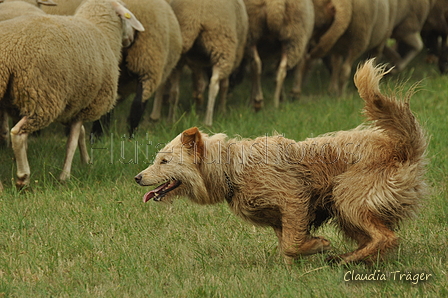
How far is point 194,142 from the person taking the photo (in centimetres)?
416

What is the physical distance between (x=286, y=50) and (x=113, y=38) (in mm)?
3405

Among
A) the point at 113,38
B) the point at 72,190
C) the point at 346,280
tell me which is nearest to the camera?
the point at 346,280

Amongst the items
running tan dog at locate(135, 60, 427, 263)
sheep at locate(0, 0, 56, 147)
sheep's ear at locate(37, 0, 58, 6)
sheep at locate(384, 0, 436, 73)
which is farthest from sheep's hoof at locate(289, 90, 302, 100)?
running tan dog at locate(135, 60, 427, 263)

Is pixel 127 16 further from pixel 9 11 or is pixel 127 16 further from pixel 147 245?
pixel 147 245

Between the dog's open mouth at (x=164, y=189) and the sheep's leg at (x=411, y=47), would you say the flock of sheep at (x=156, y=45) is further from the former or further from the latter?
the dog's open mouth at (x=164, y=189)

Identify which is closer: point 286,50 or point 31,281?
point 31,281

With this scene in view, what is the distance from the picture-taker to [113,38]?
24.2 ft

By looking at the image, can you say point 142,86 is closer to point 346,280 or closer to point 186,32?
point 186,32

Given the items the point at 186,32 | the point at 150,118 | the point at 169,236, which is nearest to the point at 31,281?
the point at 169,236

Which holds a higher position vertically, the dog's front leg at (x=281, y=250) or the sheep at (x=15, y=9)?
the dog's front leg at (x=281, y=250)

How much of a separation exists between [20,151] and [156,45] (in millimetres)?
2635

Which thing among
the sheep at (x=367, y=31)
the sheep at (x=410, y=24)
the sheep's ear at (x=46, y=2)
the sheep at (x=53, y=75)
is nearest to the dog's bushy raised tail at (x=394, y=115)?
the sheep at (x=53, y=75)

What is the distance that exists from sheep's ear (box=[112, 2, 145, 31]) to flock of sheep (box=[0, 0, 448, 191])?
12 mm

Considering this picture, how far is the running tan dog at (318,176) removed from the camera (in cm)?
397
